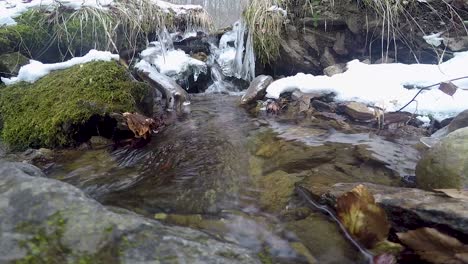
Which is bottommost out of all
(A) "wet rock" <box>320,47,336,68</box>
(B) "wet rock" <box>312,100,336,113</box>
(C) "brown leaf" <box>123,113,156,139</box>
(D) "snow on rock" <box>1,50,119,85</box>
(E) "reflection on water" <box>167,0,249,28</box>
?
(B) "wet rock" <box>312,100,336,113</box>

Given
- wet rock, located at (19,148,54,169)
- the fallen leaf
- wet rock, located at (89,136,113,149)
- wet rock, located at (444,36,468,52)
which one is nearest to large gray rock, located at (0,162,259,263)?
the fallen leaf

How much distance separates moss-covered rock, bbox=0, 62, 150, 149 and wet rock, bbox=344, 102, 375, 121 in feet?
7.18

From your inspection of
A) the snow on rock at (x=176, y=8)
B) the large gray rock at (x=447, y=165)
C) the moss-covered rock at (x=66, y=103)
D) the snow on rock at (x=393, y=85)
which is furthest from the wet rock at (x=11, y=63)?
the large gray rock at (x=447, y=165)

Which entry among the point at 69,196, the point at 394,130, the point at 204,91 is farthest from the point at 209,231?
the point at 204,91

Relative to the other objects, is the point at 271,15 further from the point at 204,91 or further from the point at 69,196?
the point at 69,196

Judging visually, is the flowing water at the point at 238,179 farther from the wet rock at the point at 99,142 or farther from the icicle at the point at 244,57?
the icicle at the point at 244,57

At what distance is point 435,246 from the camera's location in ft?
4.25

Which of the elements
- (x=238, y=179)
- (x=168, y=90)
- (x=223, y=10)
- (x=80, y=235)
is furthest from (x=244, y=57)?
(x=223, y=10)

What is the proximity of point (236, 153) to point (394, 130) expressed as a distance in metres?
1.63

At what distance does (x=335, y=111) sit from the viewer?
3.75 m

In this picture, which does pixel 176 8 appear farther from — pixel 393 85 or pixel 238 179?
pixel 238 179

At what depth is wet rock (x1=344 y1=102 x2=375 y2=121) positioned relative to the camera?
344 cm

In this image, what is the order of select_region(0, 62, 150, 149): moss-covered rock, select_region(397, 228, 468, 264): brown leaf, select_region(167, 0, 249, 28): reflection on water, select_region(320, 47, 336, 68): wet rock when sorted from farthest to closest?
select_region(167, 0, 249, 28): reflection on water, select_region(320, 47, 336, 68): wet rock, select_region(0, 62, 150, 149): moss-covered rock, select_region(397, 228, 468, 264): brown leaf

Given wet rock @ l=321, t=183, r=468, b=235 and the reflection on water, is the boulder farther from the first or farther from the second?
the reflection on water
